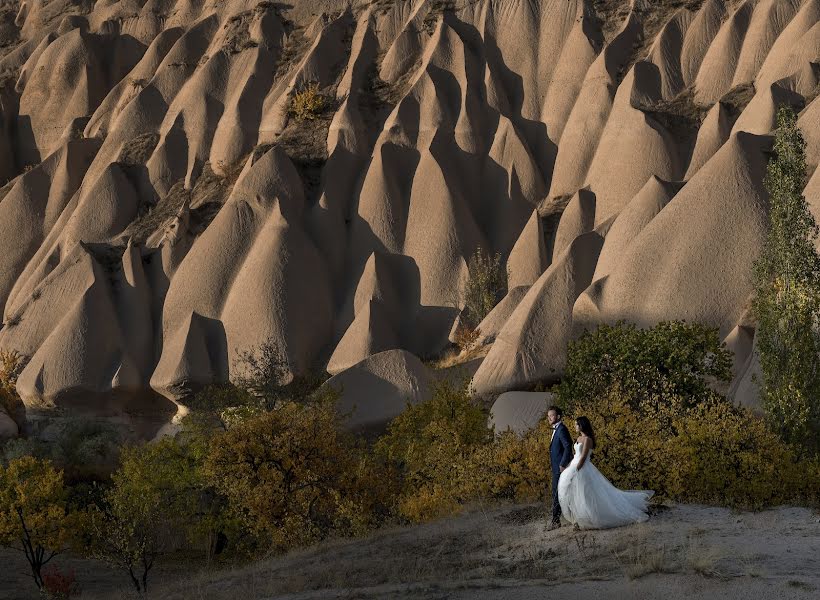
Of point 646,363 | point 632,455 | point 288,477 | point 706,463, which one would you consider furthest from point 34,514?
point 706,463

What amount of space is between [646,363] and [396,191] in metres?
18.9

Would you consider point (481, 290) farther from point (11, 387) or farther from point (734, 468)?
point (734, 468)

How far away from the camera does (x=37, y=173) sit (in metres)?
47.8

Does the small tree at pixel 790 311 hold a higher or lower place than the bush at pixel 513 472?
higher

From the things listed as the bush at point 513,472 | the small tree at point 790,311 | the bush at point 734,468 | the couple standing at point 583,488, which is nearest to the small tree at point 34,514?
the bush at point 513,472

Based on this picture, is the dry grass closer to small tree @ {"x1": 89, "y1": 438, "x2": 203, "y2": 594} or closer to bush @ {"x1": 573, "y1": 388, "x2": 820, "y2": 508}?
bush @ {"x1": 573, "y1": 388, "x2": 820, "y2": 508}

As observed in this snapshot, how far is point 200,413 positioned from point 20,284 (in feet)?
57.1

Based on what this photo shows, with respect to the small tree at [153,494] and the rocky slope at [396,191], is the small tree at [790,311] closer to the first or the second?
the rocky slope at [396,191]

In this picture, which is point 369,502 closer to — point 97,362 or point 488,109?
point 97,362

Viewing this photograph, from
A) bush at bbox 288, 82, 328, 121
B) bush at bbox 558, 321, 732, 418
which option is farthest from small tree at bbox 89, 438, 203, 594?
bush at bbox 288, 82, 328, 121

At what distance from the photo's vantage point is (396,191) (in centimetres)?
4069

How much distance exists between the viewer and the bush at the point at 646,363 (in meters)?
23.1

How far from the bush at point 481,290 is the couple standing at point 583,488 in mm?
22570

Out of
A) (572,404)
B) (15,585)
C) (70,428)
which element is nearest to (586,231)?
(572,404)
